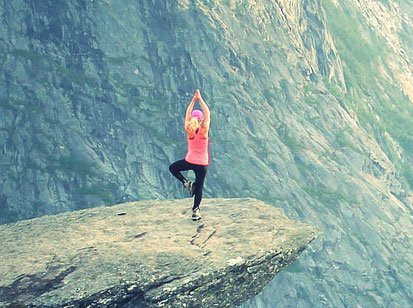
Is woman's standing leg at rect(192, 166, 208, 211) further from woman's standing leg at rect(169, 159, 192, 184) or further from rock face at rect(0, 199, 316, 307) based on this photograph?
rock face at rect(0, 199, 316, 307)

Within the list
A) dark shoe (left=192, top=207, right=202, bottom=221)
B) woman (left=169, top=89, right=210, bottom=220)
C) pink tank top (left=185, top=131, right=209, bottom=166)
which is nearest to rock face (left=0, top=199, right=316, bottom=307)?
dark shoe (left=192, top=207, right=202, bottom=221)

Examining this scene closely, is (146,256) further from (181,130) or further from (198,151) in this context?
(181,130)

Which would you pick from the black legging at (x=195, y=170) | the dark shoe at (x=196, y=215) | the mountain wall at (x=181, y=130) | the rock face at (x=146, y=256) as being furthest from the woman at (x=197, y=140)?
the mountain wall at (x=181, y=130)

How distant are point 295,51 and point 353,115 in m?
13.1

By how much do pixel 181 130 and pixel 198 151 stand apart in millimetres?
53668

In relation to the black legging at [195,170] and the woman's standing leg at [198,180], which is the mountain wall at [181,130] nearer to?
the woman's standing leg at [198,180]

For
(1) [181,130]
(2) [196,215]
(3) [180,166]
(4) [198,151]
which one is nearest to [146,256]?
(3) [180,166]

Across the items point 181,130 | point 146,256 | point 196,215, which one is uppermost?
point 196,215

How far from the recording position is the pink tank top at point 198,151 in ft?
78.0

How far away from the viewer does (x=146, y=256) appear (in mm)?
23047

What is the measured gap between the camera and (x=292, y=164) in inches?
3127

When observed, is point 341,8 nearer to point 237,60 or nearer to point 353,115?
point 353,115

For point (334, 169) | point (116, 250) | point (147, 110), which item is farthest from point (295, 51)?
point (116, 250)

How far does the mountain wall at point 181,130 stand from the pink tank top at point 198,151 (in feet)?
162
